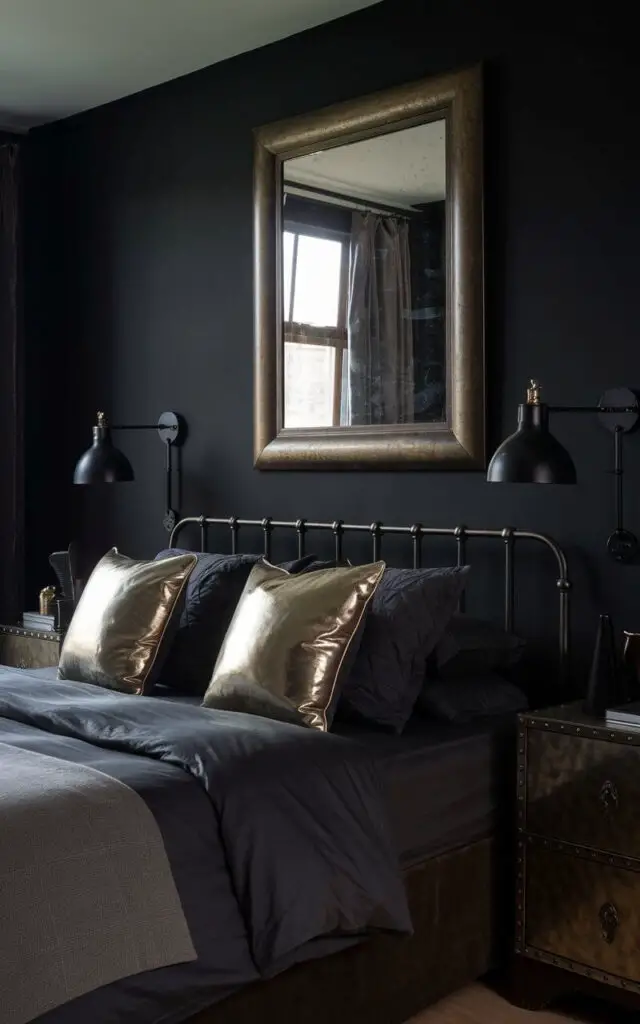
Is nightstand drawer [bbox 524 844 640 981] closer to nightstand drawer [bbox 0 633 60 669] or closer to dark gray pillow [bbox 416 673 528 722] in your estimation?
dark gray pillow [bbox 416 673 528 722]

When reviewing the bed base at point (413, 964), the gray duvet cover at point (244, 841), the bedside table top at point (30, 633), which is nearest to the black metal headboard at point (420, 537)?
the bedside table top at point (30, 633)

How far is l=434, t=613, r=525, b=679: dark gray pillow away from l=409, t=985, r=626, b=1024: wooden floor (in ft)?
2.58

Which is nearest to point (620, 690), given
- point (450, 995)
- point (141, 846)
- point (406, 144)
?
point (450, 995)

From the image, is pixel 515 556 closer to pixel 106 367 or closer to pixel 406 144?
pixel 406 144

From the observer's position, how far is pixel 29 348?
5012 millimetres

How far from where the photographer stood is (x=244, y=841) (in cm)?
228

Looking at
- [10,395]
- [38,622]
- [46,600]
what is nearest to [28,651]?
[38,622]

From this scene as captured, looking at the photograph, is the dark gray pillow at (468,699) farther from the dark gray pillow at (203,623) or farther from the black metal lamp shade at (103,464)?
the black metal lamp shade at (103,464)

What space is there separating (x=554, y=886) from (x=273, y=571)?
3.53 feet

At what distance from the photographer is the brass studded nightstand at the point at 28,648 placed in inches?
166

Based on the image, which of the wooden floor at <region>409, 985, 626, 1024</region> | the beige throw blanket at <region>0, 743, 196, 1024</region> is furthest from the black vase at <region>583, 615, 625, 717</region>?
the beige throw blanket at <region>0, 743, 196, 1024</region>

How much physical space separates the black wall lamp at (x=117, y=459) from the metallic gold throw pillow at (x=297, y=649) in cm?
141

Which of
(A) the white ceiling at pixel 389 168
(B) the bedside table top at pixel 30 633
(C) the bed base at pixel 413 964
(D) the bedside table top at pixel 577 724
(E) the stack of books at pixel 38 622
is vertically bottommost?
(C) the bed base at pixel 413 964

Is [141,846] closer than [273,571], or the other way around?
[141,846]
